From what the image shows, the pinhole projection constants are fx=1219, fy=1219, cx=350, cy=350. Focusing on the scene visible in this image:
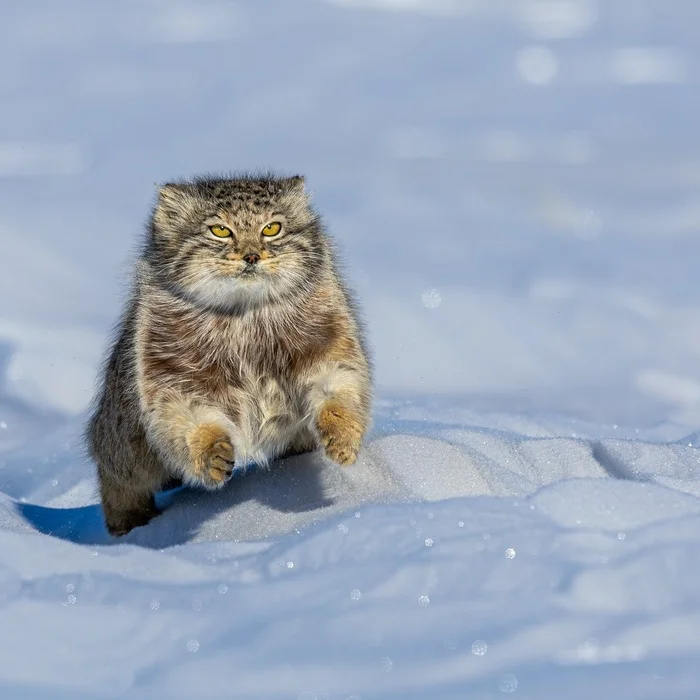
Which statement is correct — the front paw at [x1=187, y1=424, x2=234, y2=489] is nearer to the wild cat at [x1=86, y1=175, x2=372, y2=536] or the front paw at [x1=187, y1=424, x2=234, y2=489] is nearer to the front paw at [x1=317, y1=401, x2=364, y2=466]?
the wild cat at [x1=86, y1=175, x2=372, y2=536]

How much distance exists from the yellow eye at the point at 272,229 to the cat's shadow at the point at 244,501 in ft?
3.97

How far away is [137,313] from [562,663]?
3129 mm

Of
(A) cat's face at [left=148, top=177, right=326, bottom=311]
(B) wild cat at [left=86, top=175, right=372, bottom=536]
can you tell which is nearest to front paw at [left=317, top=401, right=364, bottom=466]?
(B) wild cat at [left=86, top=175, right=372, bottom=536]

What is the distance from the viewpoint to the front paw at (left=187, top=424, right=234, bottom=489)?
5.64 metres

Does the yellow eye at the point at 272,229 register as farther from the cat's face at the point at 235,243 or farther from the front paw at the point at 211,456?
the front paw at the point at 211,456

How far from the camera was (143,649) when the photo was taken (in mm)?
4539

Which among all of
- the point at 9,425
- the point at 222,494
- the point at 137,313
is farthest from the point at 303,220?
the point at 9,425

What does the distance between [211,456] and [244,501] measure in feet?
2.03

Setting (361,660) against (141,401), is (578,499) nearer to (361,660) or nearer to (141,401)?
(361,660)

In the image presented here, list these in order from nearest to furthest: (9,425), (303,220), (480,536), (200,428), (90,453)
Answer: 1. (480,536)
2. (200,428)
3. (303,220)
4. (90,453)
5. (9,425)

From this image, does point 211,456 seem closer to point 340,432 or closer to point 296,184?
point 340,432

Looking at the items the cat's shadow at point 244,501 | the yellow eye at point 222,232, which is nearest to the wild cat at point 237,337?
the yellow eye at point 222,232

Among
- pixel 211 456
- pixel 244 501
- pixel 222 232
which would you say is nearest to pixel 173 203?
pixel 222 232

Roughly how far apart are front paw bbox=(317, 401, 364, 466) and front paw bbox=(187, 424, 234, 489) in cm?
45
